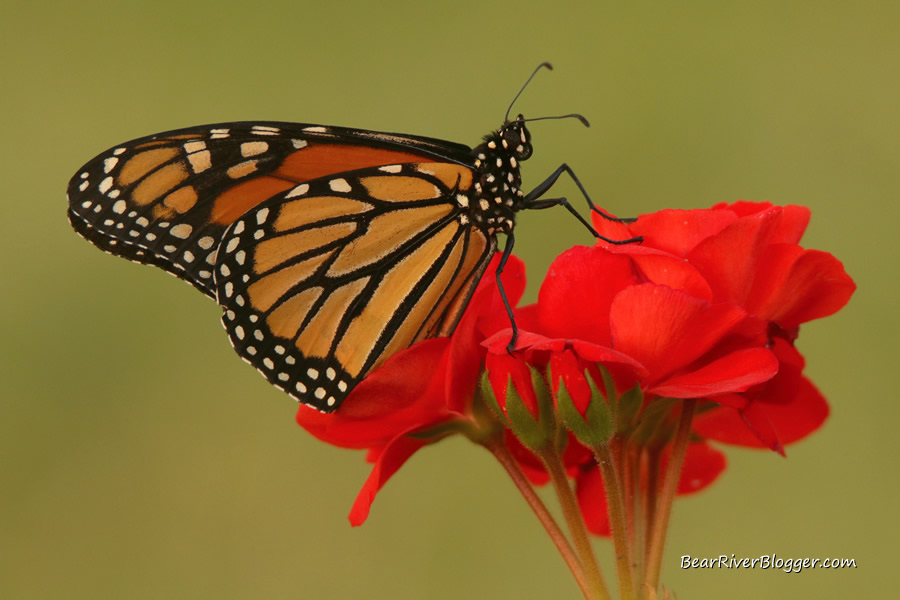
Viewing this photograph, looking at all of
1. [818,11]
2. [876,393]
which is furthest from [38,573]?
[818,11]

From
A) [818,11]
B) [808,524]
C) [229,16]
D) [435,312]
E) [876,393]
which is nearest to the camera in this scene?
[435,312]

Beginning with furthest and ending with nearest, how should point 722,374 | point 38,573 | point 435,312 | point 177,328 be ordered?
1. point 177,328
2. point 38,573
3. point 435,312
4. point 722,374

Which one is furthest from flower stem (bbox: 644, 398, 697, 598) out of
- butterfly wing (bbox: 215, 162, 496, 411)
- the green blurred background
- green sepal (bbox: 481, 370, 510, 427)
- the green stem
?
the green blurred background

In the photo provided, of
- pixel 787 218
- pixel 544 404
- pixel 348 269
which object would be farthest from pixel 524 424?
pixel 348 269

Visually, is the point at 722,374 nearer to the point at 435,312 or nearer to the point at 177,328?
the point at 435,312

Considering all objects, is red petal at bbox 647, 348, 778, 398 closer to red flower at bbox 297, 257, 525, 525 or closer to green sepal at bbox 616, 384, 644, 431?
green sepal at bbox 616, 384, 644, 431

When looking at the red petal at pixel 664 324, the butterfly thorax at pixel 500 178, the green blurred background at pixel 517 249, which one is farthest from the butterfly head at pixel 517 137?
the green blurred background at pixel 517 249

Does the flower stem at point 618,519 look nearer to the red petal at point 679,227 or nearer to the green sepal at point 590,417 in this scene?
the green sepal at point 590,417
